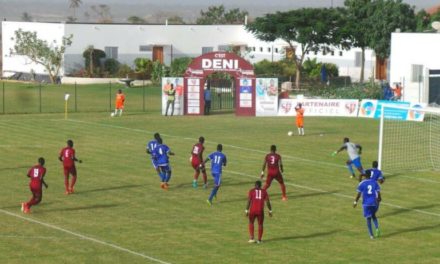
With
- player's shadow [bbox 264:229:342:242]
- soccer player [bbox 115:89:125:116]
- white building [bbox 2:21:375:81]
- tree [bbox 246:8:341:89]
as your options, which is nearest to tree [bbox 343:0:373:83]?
tree [bbox 246:8:341:89]

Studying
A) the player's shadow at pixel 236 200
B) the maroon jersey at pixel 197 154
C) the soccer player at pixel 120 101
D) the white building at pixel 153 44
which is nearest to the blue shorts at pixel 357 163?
the player's shadow at pixel 236 200

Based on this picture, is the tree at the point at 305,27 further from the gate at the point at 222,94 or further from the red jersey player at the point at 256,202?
the red jersey player at the point at 256,202

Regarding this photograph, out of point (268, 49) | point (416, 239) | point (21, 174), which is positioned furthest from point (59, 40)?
point (416, 239)

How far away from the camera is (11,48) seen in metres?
96.6

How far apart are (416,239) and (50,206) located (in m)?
11.1

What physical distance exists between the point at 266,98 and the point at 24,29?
38.4 meters

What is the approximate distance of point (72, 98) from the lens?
74.1 metres

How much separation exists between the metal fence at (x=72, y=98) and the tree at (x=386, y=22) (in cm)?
1898

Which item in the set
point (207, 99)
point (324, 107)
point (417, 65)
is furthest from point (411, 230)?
point (417, 65)

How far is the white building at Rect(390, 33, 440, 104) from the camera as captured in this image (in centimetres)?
6531

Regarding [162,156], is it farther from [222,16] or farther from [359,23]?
[222,16]

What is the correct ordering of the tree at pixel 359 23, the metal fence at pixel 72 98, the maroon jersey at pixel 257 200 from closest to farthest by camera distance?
the maroon jersey at pixel 257 200
the metal fence at pixel 72 98
the tree at pixel 359 23

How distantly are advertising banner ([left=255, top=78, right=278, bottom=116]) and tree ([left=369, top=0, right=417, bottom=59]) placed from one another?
26.4 m

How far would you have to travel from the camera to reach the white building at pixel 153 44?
9175 centimetres
